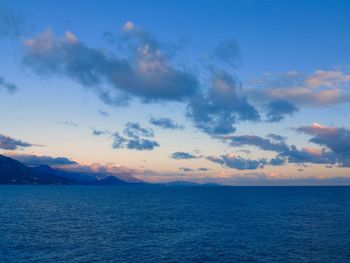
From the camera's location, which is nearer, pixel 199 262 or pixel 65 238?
pixel 199 262

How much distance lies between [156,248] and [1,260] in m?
32.4

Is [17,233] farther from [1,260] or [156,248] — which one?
[156,248]

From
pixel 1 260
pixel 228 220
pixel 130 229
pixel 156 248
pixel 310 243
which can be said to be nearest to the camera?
pixel 1 260

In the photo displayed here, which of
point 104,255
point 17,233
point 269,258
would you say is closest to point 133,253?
point 104,255

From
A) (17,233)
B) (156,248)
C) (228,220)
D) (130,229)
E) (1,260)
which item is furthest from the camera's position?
(228,220)

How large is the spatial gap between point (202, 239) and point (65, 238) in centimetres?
3642

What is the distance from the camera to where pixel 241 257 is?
2773 inches

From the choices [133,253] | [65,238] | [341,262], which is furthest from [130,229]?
[341,262]

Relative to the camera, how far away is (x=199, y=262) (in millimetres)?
66625

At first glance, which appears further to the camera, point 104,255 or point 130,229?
point 130,229

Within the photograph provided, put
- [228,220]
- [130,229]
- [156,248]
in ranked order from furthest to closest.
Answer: [228,220]
[130,229]
[156,248]

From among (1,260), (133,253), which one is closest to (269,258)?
(133,253)

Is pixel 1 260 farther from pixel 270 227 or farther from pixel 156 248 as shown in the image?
pixel 270 227

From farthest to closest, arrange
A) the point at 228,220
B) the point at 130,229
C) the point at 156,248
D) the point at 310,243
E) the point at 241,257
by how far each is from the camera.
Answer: the point at 228,220 → the point at 130,229 → the point at 310,243 → the point at 156,248 → the point at 241,257
